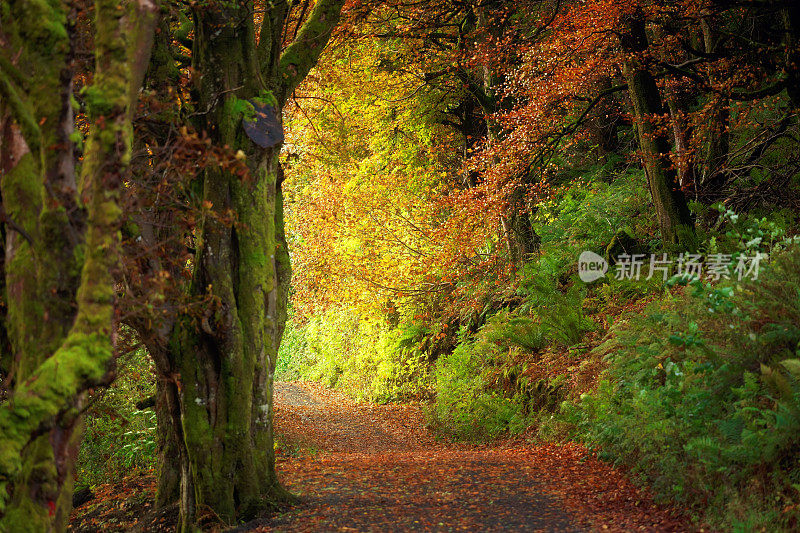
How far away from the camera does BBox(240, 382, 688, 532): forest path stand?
589cm

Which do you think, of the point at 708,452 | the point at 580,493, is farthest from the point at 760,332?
the point at 580,493

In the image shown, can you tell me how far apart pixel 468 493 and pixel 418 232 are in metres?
9.82

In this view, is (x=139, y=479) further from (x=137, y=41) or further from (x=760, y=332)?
(x=760, y=332)

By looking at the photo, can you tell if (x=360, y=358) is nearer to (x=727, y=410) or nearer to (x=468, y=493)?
(x=468, y=493)

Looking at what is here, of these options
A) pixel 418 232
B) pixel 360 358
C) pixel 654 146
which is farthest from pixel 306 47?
pixel 360 358

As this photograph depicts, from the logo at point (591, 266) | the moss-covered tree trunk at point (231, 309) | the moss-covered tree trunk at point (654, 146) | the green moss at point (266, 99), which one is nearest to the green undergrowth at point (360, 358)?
the logo at point (591, 266)

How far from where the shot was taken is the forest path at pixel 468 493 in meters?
5.89

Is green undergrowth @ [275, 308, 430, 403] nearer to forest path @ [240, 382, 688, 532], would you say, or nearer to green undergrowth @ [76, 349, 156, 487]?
forest path @ [240, 382, 688, 532]

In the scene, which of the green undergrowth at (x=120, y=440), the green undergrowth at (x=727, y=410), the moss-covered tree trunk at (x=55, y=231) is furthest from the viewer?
the green undergrowth at (x=120, y=440)

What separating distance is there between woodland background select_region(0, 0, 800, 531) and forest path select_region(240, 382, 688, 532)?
35 cm

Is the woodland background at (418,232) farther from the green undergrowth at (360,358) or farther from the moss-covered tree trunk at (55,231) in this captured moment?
the green undergrowth at (360,358)

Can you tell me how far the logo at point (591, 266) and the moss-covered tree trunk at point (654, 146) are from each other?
174 cm

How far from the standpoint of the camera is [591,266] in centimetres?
1304

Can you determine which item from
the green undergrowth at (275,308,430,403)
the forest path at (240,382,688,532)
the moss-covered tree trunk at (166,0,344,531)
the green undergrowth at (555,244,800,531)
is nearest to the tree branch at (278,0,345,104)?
the moss-covered tree trunk at (166,0,344,531)
